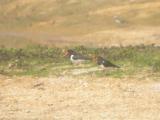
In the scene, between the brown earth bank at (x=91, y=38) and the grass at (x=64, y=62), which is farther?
the brown earth bank at (x=91, y=38)

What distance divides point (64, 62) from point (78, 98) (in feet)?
17.1

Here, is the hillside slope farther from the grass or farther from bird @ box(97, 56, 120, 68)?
bird @ box(97, 56, 120, 68)

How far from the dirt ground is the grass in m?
0.94

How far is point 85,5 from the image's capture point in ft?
154

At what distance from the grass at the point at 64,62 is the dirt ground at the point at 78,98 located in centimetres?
94

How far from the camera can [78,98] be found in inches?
563

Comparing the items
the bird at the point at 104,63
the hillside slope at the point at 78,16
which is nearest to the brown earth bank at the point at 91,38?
the hillside slope at the point at 78,16

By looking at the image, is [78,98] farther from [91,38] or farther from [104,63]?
[91,38]

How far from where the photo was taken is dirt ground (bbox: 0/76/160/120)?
12.9 meters

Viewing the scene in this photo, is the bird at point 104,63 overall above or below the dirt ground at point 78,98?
above

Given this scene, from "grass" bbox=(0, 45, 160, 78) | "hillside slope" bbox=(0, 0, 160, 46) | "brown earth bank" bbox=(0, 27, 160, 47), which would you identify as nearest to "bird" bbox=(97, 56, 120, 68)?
"grass" bbox=(0, 45, 160, 78)

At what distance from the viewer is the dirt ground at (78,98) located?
42.3 ft

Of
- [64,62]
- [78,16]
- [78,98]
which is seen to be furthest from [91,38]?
[78,98]

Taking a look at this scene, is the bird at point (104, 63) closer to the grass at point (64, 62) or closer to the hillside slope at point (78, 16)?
the grass at point (64, 62)
